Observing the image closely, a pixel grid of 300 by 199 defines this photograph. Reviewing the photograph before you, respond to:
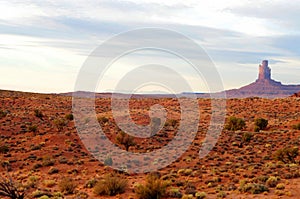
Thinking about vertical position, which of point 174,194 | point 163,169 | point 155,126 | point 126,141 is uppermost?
point 155,126

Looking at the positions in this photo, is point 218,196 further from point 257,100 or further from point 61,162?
point 257,100

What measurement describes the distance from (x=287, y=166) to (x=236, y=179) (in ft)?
18.8

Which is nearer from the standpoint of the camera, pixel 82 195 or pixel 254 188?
pixel 254 188

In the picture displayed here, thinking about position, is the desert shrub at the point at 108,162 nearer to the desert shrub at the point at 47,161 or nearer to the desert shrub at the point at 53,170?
the desert shrub at the point at 53,170

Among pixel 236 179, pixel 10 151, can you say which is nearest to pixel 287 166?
pixel 236 179

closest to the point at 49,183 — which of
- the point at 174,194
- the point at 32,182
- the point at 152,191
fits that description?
the point at 32,182

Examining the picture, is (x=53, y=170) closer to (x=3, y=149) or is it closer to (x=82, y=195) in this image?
(x=82, y=195)

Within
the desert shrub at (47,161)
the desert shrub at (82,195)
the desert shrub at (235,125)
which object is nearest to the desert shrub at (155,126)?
the desert shrub at (235,125)

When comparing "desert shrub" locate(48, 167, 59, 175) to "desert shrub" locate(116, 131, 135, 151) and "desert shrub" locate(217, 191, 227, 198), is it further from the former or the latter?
"desert shrub" locate(217, 191, 227, 198)

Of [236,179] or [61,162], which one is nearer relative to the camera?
[236,179]

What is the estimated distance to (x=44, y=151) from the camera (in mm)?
31438

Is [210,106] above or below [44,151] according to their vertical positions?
above

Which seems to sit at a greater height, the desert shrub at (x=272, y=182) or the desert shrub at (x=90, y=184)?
the desert shrub at (x=272, y=182)

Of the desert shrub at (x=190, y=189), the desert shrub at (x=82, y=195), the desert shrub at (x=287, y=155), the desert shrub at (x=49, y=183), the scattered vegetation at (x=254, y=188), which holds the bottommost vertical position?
the desert shrub at (x=49, y=183)
